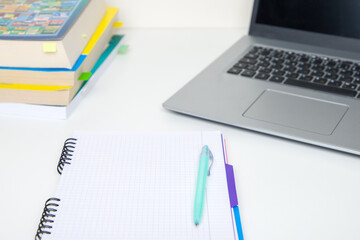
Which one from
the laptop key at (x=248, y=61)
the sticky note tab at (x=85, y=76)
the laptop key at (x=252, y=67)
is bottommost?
the laptop key at (x=252, y=67)

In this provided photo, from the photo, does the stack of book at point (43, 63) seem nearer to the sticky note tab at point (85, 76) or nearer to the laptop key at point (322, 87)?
the sticky note tab at point (85, 76)

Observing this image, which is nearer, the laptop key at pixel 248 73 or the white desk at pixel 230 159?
the white desk at pixel 230 159

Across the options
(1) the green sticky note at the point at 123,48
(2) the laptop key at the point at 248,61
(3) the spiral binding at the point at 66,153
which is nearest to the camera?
(3) the spiral binding at the point at 66,153

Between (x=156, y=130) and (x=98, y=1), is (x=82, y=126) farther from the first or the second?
(x=98, y=1)

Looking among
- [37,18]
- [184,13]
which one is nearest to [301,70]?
[184,13]

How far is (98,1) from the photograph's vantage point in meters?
0.84

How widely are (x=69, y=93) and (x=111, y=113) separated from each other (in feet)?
0.25

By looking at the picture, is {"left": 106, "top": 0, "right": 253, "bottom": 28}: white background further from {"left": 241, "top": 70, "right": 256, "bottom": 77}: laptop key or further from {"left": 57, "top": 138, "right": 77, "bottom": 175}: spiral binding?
{"left": 57, "top": 138, "right": 77, "bottom": 175}: spiral binding

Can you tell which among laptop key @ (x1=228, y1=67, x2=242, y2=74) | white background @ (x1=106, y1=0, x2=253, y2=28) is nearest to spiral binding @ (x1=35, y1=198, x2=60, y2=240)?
laptop key @ (x1=228, y1=67, x2=242, y2=74)

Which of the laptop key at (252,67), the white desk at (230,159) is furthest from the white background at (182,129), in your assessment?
the laptop key at (252,67)

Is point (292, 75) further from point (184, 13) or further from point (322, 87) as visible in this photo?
point (184, 13)

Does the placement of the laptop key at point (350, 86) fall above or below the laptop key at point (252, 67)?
below

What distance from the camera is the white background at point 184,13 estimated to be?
98 centimetres

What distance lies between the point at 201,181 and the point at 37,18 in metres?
0.45
